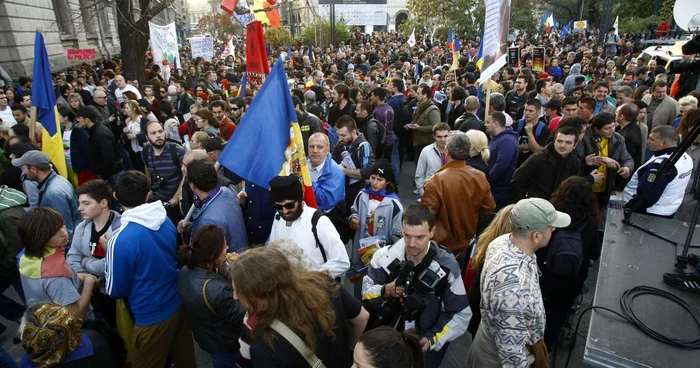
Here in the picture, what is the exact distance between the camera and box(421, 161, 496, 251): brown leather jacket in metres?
3.74

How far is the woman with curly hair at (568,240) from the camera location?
3059 millimetres

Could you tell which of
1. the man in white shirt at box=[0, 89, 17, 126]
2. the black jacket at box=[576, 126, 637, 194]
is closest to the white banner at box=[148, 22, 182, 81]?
the man in white shirt at box=[0, 89, 17, 126]

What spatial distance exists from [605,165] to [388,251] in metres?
3.54

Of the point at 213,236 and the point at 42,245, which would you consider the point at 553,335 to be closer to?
the point at 213,236

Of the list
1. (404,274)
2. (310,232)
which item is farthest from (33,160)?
(404,274)

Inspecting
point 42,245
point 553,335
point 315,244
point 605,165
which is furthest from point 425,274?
point 605,165

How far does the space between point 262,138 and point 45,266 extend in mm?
1708

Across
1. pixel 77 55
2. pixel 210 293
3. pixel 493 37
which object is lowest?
pixel 210 293

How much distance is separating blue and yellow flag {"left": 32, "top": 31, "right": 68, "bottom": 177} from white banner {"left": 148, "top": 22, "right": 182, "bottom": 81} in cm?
707

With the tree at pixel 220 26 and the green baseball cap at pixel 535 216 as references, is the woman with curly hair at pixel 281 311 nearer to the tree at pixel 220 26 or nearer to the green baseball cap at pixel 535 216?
the green baseball cap at pixel 535 216

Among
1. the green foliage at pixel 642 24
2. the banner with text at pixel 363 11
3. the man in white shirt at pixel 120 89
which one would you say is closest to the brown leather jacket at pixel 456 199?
the man in white shirt at pixel 120 89

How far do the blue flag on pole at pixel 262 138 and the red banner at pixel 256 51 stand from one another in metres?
1.29

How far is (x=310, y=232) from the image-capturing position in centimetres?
299

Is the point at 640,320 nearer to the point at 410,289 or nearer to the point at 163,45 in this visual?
the point at 410,289
